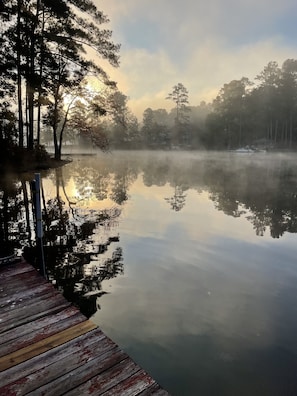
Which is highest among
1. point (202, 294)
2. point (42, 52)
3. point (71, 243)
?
point (42, 52)

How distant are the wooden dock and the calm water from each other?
0.71m

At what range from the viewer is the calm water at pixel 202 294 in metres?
2.82

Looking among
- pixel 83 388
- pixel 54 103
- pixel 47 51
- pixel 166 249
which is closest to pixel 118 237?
pixel 166 249

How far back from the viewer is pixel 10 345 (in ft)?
7.88

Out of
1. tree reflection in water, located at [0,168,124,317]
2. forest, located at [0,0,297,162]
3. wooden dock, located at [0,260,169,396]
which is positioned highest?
forest, located at [0,0,297,162]

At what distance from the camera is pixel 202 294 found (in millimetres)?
4293

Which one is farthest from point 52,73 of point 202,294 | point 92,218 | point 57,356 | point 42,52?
point 57,356

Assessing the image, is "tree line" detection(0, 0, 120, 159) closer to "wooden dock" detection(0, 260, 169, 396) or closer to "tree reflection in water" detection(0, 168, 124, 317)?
"tree reflection in water" detection(0, 168, 124, 317)

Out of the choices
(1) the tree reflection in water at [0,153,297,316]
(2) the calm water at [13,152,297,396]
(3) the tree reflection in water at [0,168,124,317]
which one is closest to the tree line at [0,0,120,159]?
(1) the tree reflection in water at [0,153,297,316]

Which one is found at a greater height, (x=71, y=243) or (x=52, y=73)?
(x=52, y=73)

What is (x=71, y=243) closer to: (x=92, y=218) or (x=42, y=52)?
(x=92, y=218)

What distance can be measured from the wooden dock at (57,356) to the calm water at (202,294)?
0.71 m

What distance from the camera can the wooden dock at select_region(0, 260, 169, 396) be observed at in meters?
1.97

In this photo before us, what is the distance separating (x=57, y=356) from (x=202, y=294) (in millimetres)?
2598
